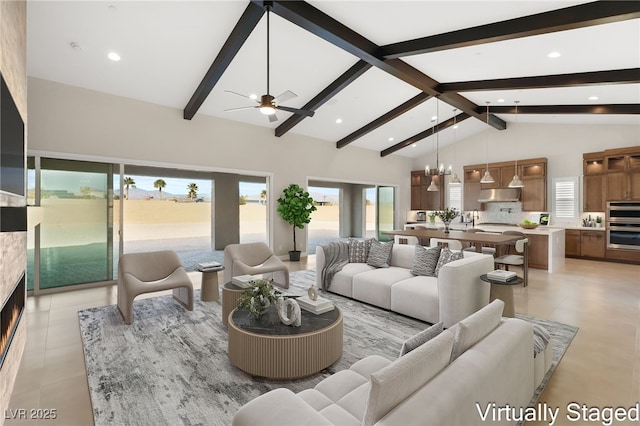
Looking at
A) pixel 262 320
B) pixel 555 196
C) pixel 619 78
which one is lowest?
pixel 262 320

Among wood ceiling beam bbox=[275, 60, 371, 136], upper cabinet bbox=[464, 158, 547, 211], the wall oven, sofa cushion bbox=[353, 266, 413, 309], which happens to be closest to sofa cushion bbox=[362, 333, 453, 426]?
sofa cushion bbox=[353, 266, 413, 309]

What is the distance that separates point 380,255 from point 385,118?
4.18 m

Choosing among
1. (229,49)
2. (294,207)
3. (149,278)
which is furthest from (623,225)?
(149,278)

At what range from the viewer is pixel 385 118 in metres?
7.83

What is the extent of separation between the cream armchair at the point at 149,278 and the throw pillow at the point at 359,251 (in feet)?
8.09

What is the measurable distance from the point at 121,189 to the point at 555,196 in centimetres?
1023

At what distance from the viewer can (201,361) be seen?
2922 mm

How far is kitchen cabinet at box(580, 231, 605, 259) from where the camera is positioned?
7.55 metres

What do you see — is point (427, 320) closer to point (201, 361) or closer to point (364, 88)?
point (201, 361)

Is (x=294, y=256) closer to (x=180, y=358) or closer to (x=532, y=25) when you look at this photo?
(x=180, y=358)

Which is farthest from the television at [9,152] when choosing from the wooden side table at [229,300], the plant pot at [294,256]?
the plant pot at [294,256]

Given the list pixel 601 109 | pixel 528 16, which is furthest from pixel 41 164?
pixel 601 109

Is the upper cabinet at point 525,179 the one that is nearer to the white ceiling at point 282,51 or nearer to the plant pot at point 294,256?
the white ceiling at point 282,51

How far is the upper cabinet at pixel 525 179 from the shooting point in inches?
333
